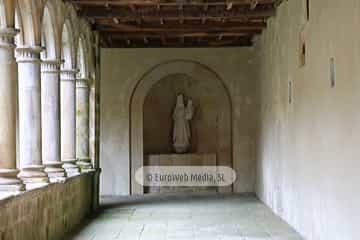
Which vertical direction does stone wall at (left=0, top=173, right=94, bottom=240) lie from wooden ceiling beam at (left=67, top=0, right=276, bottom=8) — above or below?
below

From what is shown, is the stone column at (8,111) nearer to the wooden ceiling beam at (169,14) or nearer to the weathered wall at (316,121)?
the weathered wall at (316,121)

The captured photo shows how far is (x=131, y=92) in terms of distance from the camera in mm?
13812

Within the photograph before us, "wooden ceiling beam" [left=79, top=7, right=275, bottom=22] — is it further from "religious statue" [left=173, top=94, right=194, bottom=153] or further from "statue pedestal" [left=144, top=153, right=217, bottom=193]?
"religious statue" [left=173, top=94, right=194, bottom=153]

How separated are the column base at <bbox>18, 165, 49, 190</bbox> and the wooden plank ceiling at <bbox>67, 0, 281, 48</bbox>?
10.3 ft

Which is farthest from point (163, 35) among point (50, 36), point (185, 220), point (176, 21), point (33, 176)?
point (33, 176)

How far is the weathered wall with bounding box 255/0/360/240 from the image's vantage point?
17.5 ft

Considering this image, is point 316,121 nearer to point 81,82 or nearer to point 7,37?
point 7,37

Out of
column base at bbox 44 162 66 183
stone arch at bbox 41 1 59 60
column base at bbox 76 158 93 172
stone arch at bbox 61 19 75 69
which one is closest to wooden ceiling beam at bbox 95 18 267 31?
stone arch at bbox 61 19 75 69

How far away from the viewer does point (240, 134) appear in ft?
45.3

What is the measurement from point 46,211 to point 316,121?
10.0ft

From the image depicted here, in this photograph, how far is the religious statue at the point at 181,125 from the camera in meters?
14.8

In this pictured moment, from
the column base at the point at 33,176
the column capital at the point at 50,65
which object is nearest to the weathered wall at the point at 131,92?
the column capital at the point at 50,65

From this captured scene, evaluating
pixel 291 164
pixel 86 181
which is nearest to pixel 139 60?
pixel 86 181

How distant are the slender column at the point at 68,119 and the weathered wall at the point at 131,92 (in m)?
4.01
